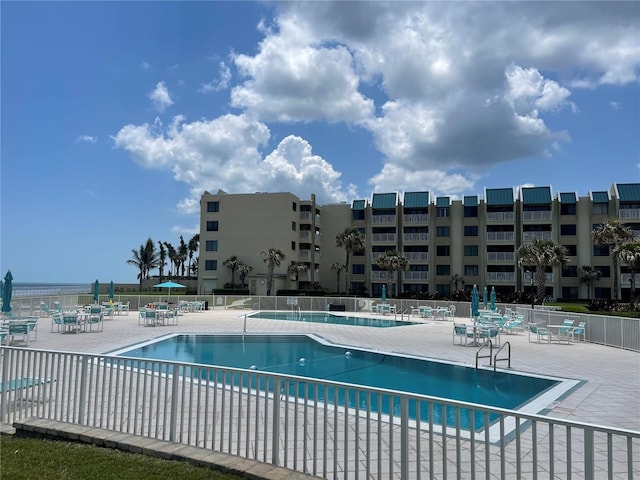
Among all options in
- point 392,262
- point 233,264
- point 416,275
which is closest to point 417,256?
point 416,275

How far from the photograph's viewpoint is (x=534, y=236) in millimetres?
49000

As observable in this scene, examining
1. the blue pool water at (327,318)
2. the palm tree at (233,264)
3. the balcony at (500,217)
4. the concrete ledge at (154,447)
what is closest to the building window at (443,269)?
the balcony at (500,217)

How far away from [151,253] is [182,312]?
49711 millimetres

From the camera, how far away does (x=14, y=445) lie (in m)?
5.11

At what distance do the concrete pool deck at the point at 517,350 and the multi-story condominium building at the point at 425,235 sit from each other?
90.1ft

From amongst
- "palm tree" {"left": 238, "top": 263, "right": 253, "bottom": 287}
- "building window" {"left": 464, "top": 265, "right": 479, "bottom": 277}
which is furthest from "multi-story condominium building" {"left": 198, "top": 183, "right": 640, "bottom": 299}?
"palm tree" {"left": 238, "top": 263, "right": 253, "bottom": 287}

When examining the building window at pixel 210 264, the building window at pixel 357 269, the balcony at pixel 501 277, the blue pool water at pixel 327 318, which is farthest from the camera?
the building window at pixel 357 269

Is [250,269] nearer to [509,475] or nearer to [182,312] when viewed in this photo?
[182,312]

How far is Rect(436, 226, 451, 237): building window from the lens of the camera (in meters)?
53.0

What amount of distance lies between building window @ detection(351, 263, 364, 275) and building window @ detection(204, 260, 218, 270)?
16302mm

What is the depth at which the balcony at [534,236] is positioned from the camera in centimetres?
4868

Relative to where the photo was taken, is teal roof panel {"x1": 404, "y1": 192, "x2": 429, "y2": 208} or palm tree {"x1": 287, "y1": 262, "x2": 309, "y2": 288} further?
teal roof panel {"x1": 404, "y1": 192, "x2": 429, "y2": 208}

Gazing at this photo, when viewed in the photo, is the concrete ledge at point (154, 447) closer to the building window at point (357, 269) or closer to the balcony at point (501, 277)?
the balcony at point (501, 277)

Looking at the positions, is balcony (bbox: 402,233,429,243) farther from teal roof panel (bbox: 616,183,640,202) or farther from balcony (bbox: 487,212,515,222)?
teal roof panel (bbox: 616,183,640,202)
